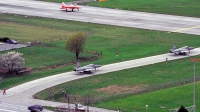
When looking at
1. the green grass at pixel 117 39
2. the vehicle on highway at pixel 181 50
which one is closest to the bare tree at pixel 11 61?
the green grass at pixel 117 39

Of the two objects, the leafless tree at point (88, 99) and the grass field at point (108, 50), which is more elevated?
the grass field at point (108, 50)

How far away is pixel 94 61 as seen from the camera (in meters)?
153

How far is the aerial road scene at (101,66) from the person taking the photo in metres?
122

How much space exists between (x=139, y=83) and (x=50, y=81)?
54.9 ft

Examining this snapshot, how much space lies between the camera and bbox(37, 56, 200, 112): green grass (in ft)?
395

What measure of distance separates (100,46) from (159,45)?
13.5 meters

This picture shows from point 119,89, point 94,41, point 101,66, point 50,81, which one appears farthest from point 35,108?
point 94,41

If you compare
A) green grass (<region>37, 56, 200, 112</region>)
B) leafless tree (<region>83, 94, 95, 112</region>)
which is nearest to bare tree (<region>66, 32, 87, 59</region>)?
green grass (<region>37, 56, 200, 112</region>)

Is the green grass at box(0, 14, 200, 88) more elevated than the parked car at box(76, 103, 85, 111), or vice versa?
the green grass at box(0, 14, 200, 88)

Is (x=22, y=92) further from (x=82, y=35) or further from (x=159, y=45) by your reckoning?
(x=159, y=45)

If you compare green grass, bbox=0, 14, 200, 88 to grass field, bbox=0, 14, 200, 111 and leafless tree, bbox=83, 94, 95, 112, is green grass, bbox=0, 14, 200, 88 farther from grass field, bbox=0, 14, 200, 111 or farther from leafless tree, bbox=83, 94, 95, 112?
leafless tree, bbox=83, 94, 95, 112

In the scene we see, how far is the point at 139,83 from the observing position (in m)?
134

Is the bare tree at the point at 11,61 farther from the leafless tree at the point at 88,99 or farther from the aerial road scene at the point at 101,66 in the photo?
the leafless tree at the point at 88,99

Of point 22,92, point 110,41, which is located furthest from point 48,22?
point 22,92
